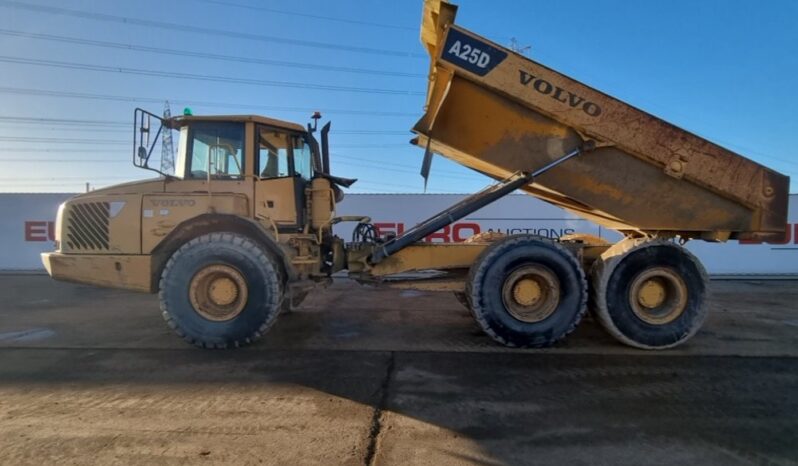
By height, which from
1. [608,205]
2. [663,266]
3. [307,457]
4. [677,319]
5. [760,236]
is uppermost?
[608,205]

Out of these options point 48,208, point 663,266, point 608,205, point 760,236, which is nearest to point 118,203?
point 608,205

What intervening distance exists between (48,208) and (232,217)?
14.4 metres

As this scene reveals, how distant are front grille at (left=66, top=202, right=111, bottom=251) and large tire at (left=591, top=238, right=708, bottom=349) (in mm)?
6169

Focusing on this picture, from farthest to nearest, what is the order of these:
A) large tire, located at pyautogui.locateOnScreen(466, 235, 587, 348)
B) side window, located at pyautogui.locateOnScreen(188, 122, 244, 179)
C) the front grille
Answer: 1. side window, located at pyautogui.locateOnScreen(188, 122, 244, 179)
2. the front grille
3. large tire, located at pyautogui.locateOnScreen(466, 235, 587, 348)

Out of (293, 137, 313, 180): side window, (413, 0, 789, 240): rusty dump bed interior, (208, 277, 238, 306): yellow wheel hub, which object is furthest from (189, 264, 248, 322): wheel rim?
(413, 0, 789, 240): rusty dump bed interior

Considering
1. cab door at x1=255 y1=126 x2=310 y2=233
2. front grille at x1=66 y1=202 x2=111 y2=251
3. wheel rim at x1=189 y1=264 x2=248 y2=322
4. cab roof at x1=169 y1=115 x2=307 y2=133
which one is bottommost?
wheel rim at x1=189 y1=264 x2=248 y2=322

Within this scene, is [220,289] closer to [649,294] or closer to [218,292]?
[218,292]

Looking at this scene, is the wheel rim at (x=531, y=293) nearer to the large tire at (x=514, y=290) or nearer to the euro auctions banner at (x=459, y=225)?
the large tire at (x=514, y=290)

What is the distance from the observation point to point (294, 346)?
5715mm

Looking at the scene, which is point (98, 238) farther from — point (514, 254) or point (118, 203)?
point (514, 254)

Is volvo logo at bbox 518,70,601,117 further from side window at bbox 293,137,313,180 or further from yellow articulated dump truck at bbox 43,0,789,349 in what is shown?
side window at bbox 293,137,313,180

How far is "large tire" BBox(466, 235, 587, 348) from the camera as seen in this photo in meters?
5.59

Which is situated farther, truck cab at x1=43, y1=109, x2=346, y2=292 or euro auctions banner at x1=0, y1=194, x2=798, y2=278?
euro auctions banner at x1=0, y1=194, x2=798, y2=278

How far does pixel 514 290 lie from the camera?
5.73 metres
